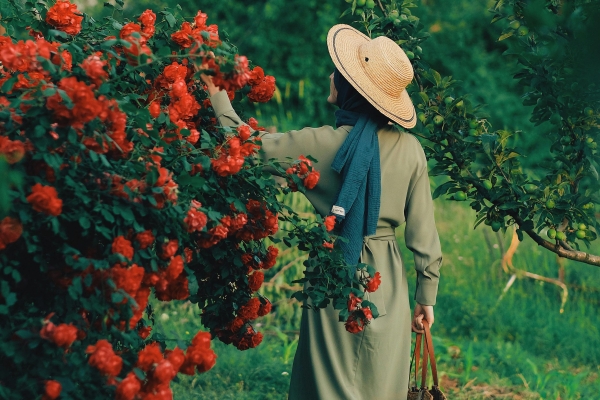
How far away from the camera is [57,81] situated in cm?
201

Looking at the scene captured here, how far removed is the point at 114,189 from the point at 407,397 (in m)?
1.58

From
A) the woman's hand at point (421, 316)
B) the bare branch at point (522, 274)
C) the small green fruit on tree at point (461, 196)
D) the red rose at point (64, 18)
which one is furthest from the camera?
the bare branch at point (522, 274)

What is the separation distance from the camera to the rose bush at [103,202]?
182cm

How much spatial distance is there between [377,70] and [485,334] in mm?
2820

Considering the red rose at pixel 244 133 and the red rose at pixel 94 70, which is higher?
the red rose at pixel 94 70

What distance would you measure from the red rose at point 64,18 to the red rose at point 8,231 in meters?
0.78

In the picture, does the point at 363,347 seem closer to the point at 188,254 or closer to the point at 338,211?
the point at 338,211

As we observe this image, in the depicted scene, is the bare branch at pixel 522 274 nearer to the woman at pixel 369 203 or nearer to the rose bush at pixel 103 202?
the woman at pixel 369 203

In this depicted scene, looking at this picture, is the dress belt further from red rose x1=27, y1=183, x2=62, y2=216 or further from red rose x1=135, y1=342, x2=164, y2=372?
red rose x1=27, y1=183, x2=62, y2=216

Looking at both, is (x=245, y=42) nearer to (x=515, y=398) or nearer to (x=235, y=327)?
(x=515, y=398)

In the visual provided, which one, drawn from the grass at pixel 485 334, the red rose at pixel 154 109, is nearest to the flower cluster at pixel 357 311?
the red rose at pixel 154 109

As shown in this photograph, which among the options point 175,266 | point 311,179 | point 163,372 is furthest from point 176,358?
point 311,179

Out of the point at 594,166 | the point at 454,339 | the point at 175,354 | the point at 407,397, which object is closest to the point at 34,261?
the point at 175,354

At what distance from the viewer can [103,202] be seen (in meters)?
1.96
